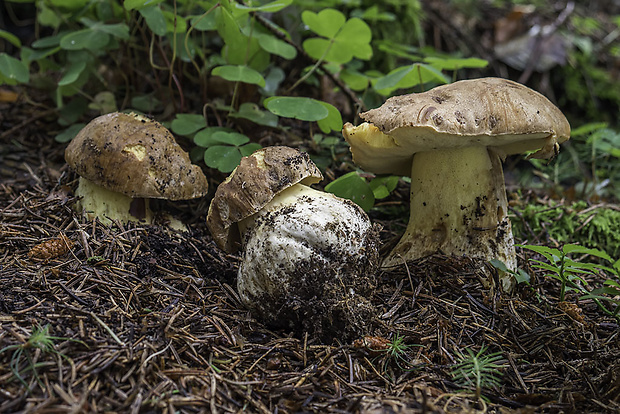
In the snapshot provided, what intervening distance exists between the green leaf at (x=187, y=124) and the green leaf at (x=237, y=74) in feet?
1.18

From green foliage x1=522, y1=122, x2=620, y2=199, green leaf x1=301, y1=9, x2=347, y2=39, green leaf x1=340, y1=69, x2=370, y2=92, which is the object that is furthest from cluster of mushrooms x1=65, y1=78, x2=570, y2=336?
green foliage x1=522, y1=122, x2=620, y2=199

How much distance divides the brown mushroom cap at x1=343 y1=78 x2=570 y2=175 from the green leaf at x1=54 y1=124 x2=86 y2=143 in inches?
84.4

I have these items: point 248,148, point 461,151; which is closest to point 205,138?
point 248,148

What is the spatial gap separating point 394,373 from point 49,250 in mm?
1749

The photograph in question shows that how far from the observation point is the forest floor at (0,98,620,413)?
1.64m

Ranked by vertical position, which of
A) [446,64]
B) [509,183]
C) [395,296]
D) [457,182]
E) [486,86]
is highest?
[486,86]

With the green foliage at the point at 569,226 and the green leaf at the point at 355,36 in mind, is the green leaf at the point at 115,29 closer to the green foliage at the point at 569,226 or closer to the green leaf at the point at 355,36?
the green leaf at the point at 355,36

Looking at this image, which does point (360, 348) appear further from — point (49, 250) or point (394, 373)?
point (49, 250)

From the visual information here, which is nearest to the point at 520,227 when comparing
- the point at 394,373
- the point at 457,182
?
the point at 457,182

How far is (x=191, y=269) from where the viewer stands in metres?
2.49

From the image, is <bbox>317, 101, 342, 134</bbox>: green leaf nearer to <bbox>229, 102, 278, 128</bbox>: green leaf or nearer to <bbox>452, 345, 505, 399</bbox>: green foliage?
<bbox>229, 102, 278, 128</bbox>: green leaf

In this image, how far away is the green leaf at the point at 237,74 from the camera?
9.80 ft

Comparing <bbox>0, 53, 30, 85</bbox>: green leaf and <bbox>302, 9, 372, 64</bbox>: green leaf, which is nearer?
<bbox>0, 53, 30, 85</bbox>: green leaf

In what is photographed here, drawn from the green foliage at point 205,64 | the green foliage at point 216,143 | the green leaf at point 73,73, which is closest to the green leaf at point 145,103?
the green foliage at point 205,64
